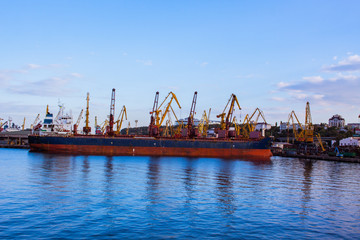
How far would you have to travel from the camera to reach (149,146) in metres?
82.9

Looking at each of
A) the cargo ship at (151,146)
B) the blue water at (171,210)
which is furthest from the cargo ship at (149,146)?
the blue water at (171,210)

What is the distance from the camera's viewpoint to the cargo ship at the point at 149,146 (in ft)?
263

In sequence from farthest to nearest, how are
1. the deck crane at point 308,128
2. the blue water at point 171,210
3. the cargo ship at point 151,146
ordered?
the deck crane at point 308,128 < the cargo ship at point 151,146 < the blue water at point 171,210

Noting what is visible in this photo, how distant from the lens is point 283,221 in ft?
63.1

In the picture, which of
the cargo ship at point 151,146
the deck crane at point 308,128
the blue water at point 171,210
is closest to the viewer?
the blue water at point 171,210

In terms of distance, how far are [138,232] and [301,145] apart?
429 feet

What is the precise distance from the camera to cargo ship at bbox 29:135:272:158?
80.1 meters

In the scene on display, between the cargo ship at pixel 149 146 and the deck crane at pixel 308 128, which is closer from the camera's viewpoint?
the cargo ship at pixel 149 146

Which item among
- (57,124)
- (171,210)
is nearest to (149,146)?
(57,124)

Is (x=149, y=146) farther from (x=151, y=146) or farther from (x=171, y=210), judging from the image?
(x=171, y=210)

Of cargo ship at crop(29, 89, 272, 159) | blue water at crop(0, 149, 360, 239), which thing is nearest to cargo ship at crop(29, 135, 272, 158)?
cargo ship at crop(29, 89, 272, 159)

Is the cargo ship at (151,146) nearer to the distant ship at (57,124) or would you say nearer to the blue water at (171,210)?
the distant ship at (57,124)

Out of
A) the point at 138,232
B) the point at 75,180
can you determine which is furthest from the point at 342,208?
the point at 75,180

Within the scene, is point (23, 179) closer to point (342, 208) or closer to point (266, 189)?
point (266, 189)
